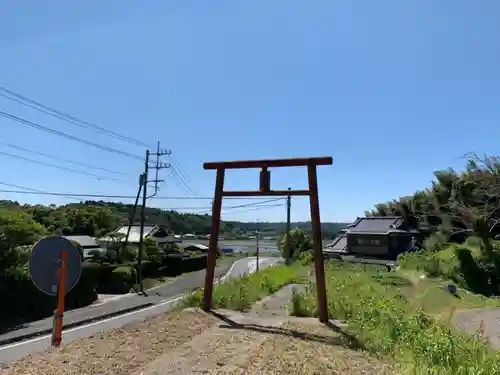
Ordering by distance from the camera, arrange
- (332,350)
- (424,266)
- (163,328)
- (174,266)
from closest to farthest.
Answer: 1. (332,350)
2. (163,328)
3. (424,266)
4. (174,266)

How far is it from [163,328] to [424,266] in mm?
20205

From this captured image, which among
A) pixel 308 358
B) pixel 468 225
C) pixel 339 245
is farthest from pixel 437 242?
pixel 308 358

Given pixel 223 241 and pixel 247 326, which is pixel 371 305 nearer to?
pixel 247 326

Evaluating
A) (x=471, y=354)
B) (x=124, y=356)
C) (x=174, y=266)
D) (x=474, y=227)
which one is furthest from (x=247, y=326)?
(x=174, y=266)

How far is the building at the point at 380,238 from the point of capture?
39.5 m

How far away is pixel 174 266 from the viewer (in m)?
46.0

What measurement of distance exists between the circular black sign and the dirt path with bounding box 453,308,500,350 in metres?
8.46

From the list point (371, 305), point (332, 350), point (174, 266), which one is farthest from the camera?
point (174, 266)

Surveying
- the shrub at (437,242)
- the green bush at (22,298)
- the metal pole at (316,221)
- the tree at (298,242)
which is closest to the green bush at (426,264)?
the shrub at (437,242)

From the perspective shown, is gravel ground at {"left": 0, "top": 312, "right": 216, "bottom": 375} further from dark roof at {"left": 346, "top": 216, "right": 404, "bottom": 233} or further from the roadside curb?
→ dark roof at {"left": 346, "top": 216, "right": 404, "bottom": 233}

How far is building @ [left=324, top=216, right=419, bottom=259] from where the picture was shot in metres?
39.5

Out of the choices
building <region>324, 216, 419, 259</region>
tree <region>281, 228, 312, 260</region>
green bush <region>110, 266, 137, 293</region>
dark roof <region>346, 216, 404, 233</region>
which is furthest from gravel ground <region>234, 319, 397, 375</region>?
tree <region>281, 228, 312, 260</region>

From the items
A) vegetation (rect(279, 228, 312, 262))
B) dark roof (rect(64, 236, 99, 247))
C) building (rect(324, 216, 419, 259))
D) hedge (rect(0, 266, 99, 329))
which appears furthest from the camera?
vegetation (rect(279, 228, 312, 262))

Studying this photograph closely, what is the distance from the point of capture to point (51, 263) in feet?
15.6
